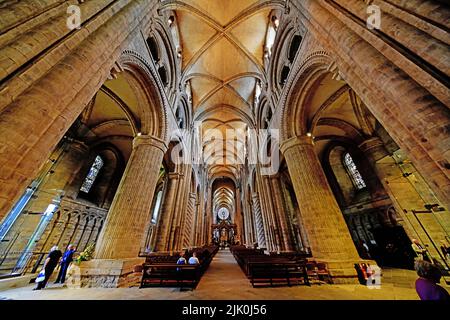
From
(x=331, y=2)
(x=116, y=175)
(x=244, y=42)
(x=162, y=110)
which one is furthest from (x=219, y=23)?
(x=116, y=175)

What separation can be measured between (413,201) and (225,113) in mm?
16062

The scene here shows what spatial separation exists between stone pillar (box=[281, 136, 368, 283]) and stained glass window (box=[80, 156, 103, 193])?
14.7m

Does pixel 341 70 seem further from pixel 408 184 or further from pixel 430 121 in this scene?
pixel 408 184

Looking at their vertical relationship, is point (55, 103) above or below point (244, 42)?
below

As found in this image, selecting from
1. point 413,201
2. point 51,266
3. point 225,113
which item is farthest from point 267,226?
point 225,113

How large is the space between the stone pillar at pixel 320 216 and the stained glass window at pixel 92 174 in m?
14.7

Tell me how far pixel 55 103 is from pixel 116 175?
12555mm

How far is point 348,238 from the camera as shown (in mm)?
5469

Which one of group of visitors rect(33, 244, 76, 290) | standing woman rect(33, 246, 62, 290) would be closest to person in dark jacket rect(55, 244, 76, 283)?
group of visitors rect(33, 244, 76, 290)

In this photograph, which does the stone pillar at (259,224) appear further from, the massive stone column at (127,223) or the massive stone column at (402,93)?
the massive stone column at (402,93)

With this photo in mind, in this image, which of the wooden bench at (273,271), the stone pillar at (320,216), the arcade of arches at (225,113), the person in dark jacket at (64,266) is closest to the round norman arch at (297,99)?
the arcade of arches at (225,113)

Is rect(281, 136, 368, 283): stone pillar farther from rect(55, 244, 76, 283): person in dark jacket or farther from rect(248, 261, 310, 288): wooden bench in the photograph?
rect(55, 244, 76, 283): person in dark jacket

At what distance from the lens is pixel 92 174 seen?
43.4 feet

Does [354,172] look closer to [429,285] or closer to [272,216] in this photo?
[272,216]
